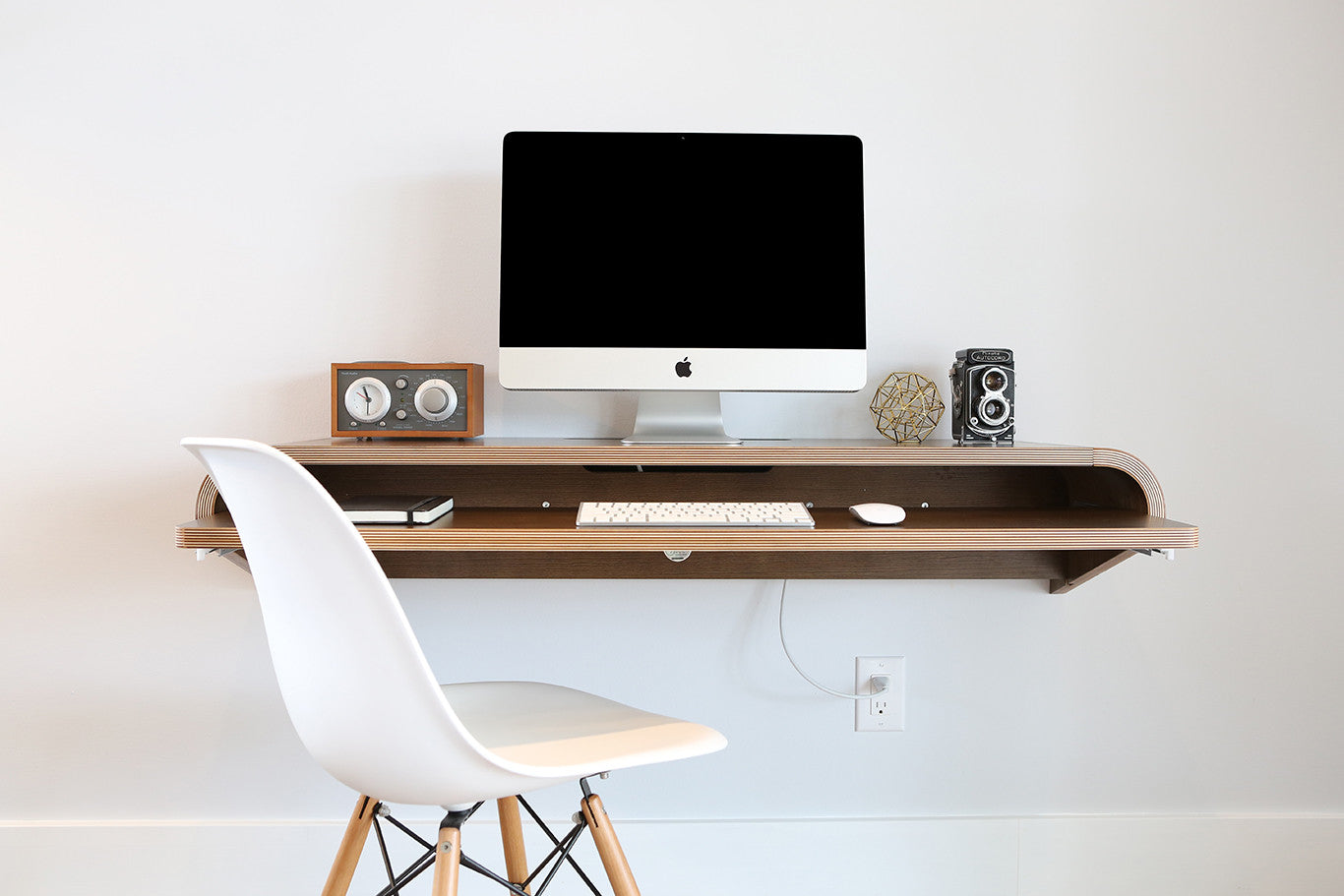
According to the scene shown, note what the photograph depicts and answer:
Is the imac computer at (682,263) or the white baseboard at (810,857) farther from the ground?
the imac computer at (682,263)

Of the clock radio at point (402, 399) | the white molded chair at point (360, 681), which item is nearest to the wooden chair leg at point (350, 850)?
the white molded chair at point (360, 681)

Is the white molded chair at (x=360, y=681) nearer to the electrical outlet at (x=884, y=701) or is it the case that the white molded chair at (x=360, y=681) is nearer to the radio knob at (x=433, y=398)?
the radio knob at (x=433, y=398)

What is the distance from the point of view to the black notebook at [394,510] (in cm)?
113

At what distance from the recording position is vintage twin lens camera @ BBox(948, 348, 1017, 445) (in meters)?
1.33

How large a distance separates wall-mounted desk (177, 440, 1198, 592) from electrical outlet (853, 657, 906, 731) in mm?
154

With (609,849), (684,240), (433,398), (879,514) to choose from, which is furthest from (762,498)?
(609,849)

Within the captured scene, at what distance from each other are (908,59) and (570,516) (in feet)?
3.19

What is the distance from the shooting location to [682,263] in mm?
1336

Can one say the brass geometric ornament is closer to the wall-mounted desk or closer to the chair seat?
the wall-mounted desk

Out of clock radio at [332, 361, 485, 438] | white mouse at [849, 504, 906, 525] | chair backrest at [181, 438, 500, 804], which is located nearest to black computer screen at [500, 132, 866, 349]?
clock radio at [332, 361, 485, 438]

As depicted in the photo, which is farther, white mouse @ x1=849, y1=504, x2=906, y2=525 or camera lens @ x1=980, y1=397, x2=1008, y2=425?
camera lens @ x1=980, y1=397, x2=1008, y2=425

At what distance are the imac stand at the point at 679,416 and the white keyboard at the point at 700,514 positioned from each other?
0.20 metres

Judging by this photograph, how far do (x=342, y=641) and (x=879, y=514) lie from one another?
67 cm
